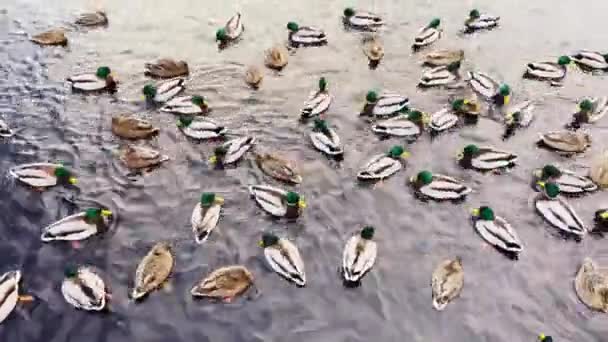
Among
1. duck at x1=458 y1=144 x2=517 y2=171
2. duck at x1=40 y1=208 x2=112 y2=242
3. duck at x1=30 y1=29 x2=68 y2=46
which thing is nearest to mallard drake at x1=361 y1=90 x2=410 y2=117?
duck at x1=458 y1=144 x2=517 y2=171

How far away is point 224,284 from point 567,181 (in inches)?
250

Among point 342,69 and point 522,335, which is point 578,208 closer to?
point 522,335

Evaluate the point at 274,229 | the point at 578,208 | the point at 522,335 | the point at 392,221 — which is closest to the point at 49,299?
the point at 274,229

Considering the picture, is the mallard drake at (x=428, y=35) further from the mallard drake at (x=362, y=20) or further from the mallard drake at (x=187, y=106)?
the mallard drake at (x=187, y=106)

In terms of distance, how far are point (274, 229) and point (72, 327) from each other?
11.0 ft

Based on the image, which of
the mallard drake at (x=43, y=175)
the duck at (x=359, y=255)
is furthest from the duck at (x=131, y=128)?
the duck at (x=359, y=255)

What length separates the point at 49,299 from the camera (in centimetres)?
828

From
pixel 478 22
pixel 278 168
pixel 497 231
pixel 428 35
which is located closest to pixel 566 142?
pixel 497 231

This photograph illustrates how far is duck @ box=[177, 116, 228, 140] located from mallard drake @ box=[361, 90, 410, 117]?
298 cm

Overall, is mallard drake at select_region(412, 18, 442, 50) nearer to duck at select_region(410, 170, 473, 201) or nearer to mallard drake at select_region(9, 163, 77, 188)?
duck at select_region(410, 170, 473, 201)

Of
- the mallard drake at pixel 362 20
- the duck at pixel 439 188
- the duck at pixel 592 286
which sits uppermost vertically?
the mallard drake at pixel 362 20

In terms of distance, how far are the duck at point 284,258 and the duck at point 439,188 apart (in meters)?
2.64

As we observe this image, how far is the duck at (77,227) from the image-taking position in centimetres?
900

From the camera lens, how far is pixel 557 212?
377 inches
